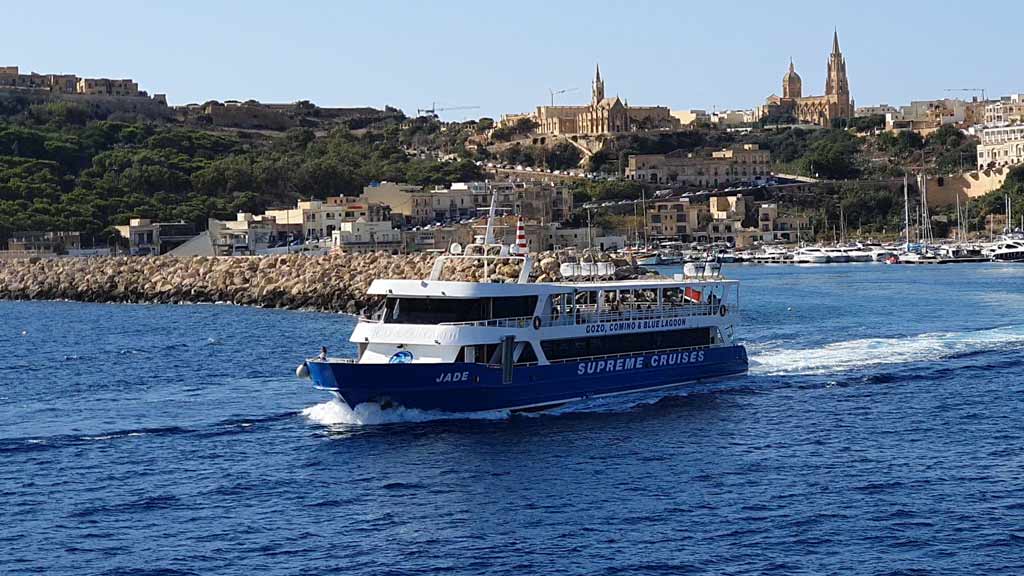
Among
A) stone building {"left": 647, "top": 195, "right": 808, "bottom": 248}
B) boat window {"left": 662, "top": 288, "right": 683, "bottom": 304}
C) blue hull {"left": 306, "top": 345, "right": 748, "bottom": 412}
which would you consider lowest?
blue hull {"left": 306, "top": 345, "right": 748, "bottom": 412}

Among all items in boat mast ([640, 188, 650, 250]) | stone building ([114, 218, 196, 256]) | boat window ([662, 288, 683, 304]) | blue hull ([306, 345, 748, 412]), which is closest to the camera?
blue hull ([306, 345, 748, 412])

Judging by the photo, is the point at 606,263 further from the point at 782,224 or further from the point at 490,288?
the point at 782,224

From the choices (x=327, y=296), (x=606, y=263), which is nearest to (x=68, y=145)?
(x=327, y=296)

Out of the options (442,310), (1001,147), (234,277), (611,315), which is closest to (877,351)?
(611,315)

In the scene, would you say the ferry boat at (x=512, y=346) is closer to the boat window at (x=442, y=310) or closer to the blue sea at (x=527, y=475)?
the boat window at (x=442, y=310)

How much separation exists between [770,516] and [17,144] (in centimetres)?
13123

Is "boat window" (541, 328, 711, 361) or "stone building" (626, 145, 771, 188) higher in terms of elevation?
"stone building" (626, 145, 771, 188)

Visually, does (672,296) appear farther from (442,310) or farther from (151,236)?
(151,236)

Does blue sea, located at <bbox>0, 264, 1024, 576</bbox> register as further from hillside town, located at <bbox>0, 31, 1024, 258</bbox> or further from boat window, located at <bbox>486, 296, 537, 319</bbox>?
hillside town, located at <bbox>0, 31, 1024, 258</bbox>

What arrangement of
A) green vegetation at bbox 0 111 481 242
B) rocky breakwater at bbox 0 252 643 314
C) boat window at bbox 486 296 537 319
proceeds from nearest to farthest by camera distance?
1. boat window at bbox 486 296 537 319
2. rocky breakwater at bbox 0 252 643 314
3. green vegetation at bbox 0 111 481 242

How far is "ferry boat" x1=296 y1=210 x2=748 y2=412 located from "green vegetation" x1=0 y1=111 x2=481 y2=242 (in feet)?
270

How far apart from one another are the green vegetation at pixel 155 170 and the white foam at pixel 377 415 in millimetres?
84310

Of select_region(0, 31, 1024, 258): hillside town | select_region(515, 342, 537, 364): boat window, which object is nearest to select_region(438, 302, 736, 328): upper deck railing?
select_region(515, 342, 537, 364): boat window

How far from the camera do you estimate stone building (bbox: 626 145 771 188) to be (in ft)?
570
